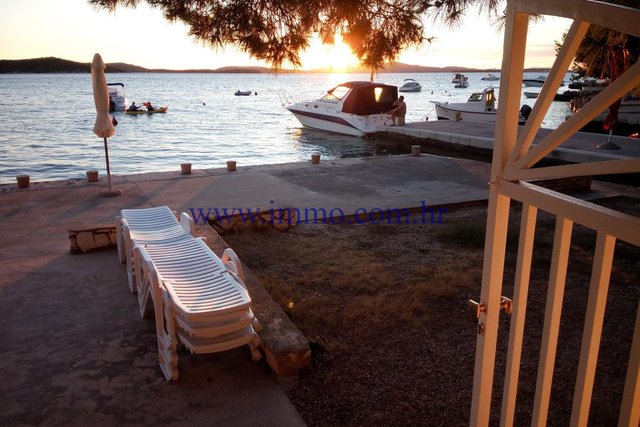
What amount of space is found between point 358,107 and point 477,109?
18.8 feet

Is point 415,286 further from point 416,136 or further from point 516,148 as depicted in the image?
point 416,136

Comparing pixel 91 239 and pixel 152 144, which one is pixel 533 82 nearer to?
pixel 152 144

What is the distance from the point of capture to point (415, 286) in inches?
202

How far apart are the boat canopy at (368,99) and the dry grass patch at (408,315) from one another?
16.1m

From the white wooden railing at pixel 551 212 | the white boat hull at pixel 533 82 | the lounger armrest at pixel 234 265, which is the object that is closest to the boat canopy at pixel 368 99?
the lounger armrest at pixel 234 265

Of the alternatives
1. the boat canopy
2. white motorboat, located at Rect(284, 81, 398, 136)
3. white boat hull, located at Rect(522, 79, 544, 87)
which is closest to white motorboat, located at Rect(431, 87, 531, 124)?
the boat canopy

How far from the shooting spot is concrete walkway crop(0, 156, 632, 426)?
309 centimetres

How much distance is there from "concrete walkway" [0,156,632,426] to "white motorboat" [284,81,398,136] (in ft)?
46.7

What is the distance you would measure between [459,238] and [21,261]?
16.6ft

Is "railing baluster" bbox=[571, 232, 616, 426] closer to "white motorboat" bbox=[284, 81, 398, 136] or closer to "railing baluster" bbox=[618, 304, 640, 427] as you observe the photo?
"railing baluster" bbox=[618, 304, 640, 427]

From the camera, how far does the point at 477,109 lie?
944 inches

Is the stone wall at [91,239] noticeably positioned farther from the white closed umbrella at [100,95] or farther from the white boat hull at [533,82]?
the white boat hull at [533,82]

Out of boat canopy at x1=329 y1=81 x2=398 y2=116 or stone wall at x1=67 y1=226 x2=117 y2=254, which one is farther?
boat canopy at x1=329 y1=81 x2=398 y2=116

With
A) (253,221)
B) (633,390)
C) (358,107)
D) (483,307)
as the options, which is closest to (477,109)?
(358,107)
